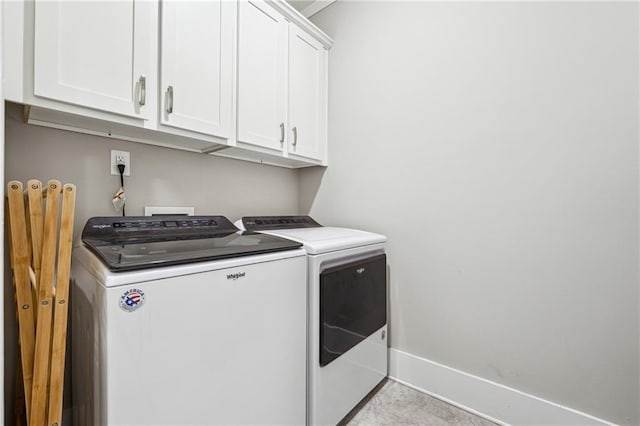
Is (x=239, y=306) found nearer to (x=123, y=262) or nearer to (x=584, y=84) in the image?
(x=123, y=262)

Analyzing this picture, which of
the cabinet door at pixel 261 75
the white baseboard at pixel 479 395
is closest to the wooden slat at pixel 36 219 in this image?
the cabinet door at pixel 261 75

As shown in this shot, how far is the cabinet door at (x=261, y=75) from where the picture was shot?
61.3 inches

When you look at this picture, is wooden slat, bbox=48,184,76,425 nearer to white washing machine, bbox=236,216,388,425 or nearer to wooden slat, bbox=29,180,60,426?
wooden slat, bbox=29,180,60,426

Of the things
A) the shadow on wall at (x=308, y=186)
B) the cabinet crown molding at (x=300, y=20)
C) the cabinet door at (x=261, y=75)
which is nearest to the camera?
the cabinet door at (x=261, y=75)

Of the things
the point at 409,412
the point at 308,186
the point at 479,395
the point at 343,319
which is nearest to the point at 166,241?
the point at 343,319

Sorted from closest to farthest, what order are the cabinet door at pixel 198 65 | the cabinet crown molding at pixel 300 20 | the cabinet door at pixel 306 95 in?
the cabinet door at pixel 198 65, the cabinet crown molding at pixel 300 20, the cabinet door at pixel 306 95

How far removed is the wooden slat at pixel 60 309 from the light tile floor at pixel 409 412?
1216 mm

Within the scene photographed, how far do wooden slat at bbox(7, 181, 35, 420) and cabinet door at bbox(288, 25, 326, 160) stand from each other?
4.16 feet

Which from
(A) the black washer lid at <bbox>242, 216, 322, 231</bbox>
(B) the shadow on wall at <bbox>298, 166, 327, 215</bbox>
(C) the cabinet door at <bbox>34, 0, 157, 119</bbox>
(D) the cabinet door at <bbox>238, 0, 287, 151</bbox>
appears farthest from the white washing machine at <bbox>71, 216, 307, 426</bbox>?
(B) the shadow on wall at <bbox>298, 166, 327, 215</bbox>

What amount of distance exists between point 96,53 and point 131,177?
57 centimetres

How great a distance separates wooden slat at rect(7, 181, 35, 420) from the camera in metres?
0.89

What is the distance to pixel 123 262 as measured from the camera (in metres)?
0.80

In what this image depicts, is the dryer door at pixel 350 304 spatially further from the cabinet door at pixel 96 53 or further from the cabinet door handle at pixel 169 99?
the cabinet door at pixel 96 53

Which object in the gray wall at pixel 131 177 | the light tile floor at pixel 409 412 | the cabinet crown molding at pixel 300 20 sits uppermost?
the cabinet crown molding at pixel 300 20
